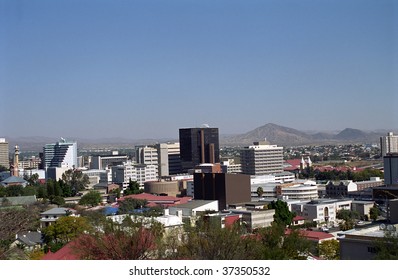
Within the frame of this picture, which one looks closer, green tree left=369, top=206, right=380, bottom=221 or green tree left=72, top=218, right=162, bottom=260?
green tree left=72, top=218, right=162, bottom=260

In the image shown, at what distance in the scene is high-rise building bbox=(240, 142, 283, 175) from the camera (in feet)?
41.4

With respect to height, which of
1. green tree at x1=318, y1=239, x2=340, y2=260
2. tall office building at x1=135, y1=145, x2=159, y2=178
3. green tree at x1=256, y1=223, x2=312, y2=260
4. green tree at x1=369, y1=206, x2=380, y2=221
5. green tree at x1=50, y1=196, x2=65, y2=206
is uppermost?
tall office building at x1=135, y1=145, x2=159, y2=178

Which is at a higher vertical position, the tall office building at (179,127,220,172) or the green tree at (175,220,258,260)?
the tall office building at (179,127,220,172)

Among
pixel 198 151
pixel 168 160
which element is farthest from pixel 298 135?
pixel 168 160

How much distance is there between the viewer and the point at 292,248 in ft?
10.2

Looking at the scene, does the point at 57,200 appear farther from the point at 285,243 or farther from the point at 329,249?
the point at 285,243

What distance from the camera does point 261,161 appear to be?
1380cm

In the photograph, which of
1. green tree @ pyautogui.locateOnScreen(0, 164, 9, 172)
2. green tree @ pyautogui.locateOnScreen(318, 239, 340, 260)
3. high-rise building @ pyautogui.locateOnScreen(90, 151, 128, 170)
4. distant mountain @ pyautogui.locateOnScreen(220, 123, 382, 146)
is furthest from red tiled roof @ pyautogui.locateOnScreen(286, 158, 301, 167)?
distant mountain @ pyautogui.locateOnScreen(220, 123, 382, 146)

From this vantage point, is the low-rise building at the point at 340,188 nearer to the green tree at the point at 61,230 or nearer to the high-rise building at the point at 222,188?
the high-rise building at the point at 222,188

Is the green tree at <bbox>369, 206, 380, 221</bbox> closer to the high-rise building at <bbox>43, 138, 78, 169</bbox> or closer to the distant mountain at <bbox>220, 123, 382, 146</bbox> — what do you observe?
the distant mountain at <bbox>220, 123, 382, 146</bbox>
